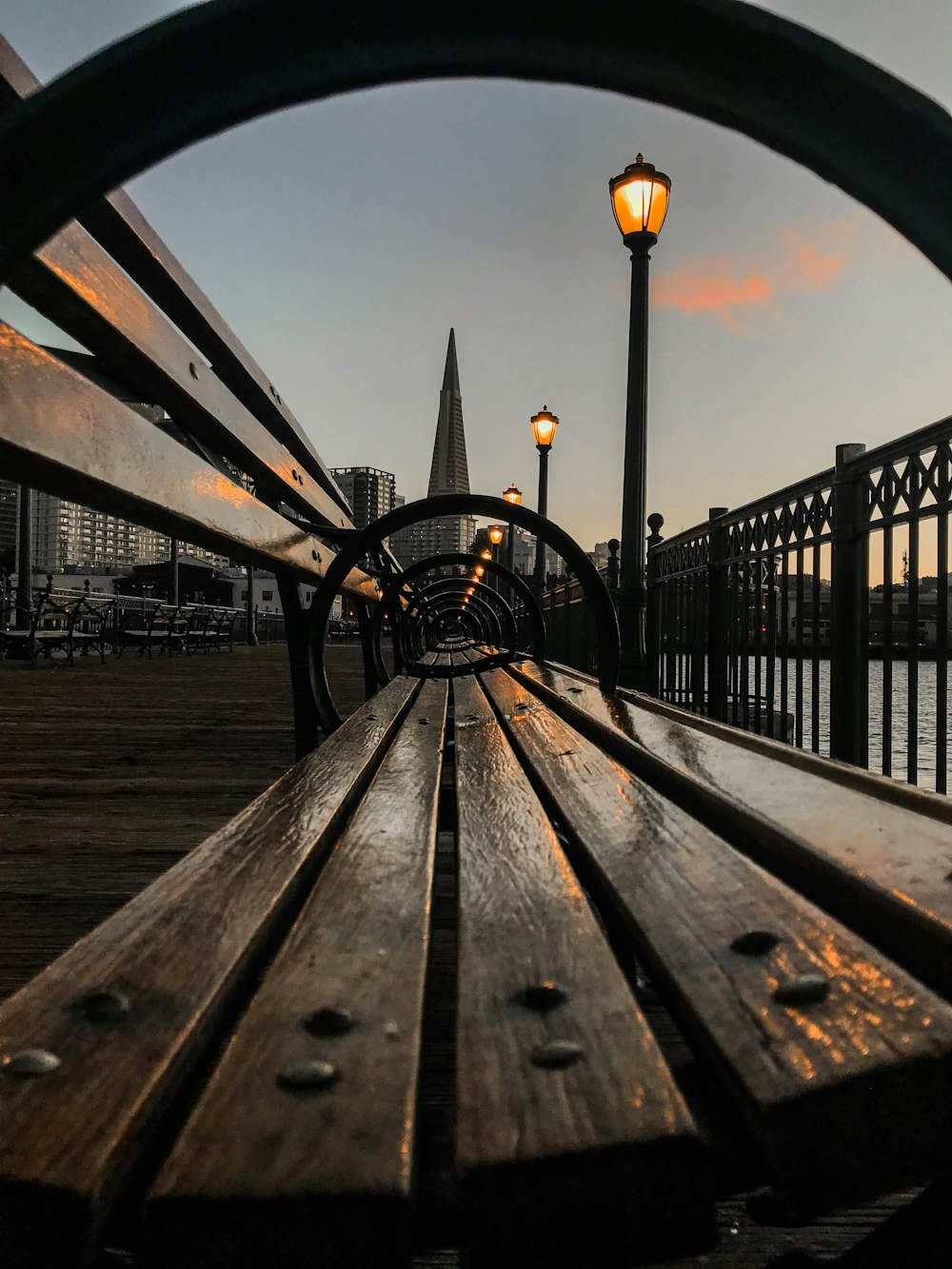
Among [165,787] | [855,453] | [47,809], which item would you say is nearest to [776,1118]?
[47,809]

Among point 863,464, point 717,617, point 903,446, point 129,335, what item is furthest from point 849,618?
point 129,335

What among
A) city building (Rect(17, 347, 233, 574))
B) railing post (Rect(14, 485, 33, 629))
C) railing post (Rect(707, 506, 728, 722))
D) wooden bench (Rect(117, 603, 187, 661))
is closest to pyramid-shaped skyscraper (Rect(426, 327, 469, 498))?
city building (Rect(17, 347, 233, 574))

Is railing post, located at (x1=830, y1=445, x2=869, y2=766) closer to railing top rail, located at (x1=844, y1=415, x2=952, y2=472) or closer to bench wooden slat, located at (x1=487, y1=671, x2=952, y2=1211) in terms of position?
railing top rail, located at (x1=844, y1=415, x2=952, y2=472)

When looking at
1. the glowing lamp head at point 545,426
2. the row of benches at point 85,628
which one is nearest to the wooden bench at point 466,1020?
the row of benches at point 85,628

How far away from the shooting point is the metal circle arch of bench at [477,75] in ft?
1.78

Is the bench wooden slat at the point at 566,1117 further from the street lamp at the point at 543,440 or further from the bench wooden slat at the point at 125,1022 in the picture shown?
the street lamp at the point at 543,440

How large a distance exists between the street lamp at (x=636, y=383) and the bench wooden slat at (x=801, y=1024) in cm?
522

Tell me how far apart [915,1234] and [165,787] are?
279 centimetres

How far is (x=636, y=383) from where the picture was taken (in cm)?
597

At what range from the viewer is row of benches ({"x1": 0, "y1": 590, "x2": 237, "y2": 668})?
9.96m

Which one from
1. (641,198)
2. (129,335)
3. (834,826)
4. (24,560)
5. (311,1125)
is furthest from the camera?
(24,560)

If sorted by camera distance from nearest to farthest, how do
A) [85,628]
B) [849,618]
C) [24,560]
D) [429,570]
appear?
[849,618], [429,570], [24,560], [85,628]

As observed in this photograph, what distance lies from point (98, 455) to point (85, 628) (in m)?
13.6

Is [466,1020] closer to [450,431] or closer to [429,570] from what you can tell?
[429,570]
